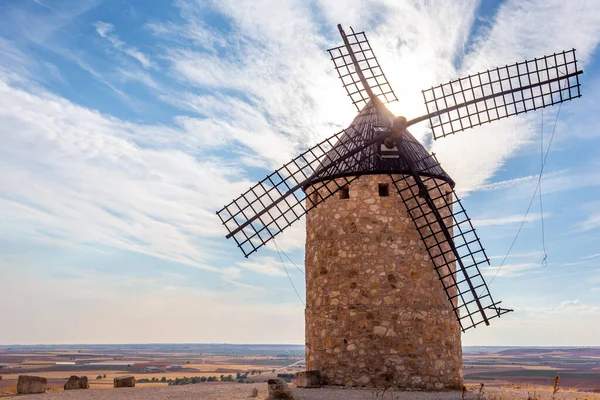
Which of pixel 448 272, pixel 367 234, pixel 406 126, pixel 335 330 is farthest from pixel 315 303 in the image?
pixel 406 126

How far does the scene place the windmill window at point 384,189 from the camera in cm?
1528

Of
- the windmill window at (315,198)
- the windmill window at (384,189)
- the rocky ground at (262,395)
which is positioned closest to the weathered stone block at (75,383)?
the rocky ground at (262,395)

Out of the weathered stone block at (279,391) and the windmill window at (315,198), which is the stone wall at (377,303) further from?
the weathered stone block at (279,391)

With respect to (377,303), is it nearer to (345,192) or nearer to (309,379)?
(309,379)

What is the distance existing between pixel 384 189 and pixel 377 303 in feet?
9.42

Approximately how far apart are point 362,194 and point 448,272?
2989mm

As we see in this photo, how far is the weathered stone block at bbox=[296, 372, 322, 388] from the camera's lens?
14.5 m

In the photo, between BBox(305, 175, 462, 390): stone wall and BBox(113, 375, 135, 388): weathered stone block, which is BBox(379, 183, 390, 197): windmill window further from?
BBox(113, 375, 135, 388): weathered stone block

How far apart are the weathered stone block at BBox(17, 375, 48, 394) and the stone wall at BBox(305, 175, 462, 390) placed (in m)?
6.53

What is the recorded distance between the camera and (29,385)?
14.3 m

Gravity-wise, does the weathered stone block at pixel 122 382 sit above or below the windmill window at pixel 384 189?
below

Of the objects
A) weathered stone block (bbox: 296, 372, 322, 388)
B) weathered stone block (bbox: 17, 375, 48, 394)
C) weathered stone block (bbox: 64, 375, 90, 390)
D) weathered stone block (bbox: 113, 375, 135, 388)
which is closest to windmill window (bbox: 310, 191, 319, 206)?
weathered stone block (bbox: 296, 372, 322, 388)

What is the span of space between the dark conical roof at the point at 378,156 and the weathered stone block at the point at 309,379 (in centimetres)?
486

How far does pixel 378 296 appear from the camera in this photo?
1459 centimetres
